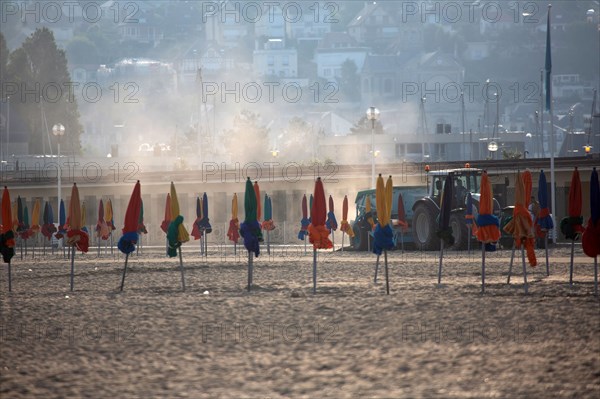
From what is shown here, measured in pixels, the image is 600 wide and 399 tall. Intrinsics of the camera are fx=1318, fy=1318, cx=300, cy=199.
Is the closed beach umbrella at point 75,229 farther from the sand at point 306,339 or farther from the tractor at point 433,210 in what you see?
the tractor at point 433,210

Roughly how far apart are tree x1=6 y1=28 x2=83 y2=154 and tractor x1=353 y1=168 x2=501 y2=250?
348 feet

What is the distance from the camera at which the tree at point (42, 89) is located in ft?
498

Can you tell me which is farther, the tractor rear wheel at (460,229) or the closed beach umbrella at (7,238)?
the tractor rear wheel at (460,229)

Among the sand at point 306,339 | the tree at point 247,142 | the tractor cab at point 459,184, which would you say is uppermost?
the tree at point 247,142

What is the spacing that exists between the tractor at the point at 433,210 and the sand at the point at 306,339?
10.3m

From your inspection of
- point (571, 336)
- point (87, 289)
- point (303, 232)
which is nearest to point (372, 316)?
point (571, 336)

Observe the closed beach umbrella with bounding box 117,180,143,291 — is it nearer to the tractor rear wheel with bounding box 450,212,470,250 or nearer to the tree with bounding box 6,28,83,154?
the tractor rear wheel with bounding box 450,212,470,250

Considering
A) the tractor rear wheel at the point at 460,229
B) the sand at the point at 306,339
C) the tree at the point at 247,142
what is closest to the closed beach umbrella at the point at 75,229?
the sand at the point at 306,339

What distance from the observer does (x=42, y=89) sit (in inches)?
5960

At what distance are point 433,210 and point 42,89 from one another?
4595 inches

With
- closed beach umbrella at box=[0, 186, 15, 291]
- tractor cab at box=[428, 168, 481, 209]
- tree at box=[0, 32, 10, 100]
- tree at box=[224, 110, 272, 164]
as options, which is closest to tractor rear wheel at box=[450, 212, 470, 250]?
tractor cab at box=[428, 168, 481, 209]

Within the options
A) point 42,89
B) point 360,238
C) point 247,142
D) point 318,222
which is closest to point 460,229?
point 360,238

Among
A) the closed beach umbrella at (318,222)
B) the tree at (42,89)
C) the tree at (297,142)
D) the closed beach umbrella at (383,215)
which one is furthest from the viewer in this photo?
the tree at (297,142)

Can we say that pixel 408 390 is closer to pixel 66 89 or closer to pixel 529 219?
pixel 529 219
